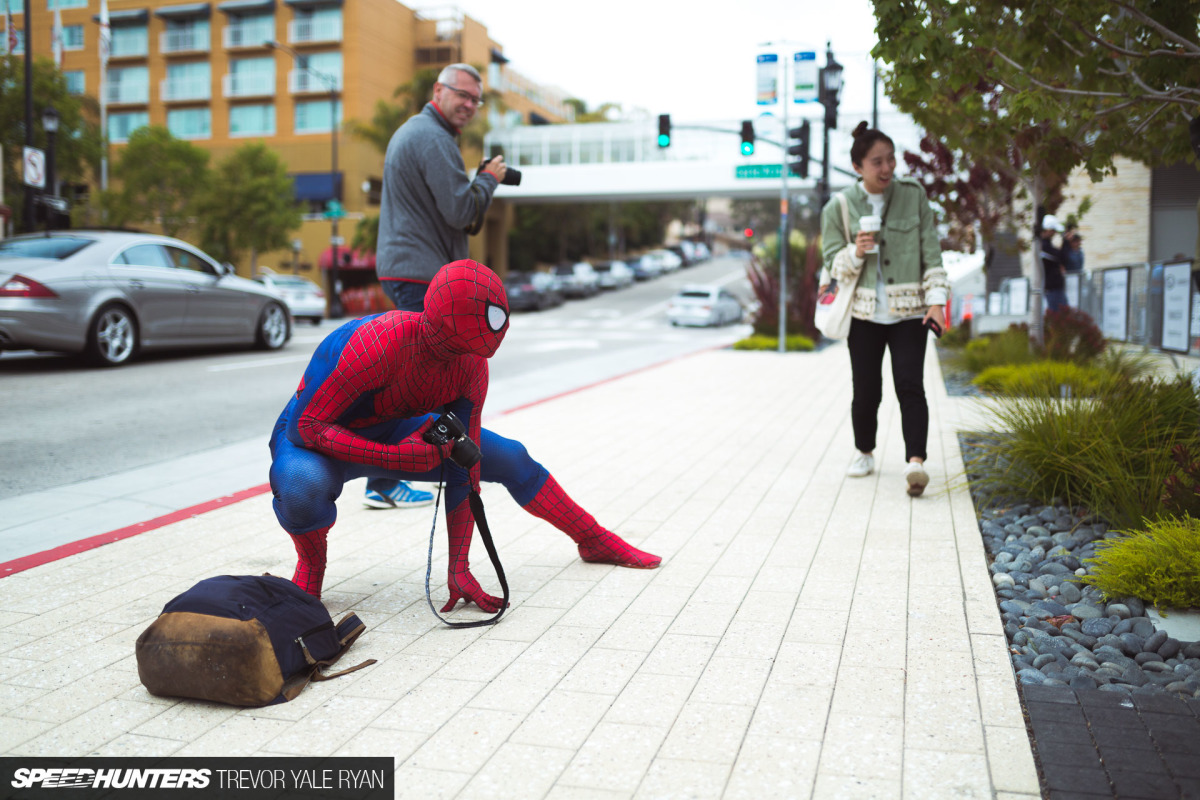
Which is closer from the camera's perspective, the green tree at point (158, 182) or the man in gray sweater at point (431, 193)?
the man in gray sweater at point (431, 193)

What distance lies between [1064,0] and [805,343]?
49.7 feet

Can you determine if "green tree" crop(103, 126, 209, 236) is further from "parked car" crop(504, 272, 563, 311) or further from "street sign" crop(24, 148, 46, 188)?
"street sign" crop(24, 148, 46, 188)

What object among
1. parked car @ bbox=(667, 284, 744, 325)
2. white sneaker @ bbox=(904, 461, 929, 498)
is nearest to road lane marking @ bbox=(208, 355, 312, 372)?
white sneaker @ bbox=(904, 461, 929, 498)

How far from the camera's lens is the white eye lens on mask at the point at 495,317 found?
3.08m

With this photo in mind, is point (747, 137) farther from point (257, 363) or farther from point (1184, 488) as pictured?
→ point (1184, 488)

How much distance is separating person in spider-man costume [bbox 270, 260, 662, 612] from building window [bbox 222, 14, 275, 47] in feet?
185

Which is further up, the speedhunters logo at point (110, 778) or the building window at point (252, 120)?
the building window at point (252, 120)

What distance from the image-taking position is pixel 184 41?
5522cm

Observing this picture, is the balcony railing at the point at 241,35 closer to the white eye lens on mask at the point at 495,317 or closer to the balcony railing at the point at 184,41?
the balcony railing at the point at 184,41

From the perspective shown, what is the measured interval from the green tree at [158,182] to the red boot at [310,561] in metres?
36.6

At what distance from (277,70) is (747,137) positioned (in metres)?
39.1

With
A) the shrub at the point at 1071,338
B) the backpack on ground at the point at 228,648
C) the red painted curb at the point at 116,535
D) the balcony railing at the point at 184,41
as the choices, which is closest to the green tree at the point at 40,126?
the balcony railing at the point at 184,41

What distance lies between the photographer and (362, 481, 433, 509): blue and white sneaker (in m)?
5.45

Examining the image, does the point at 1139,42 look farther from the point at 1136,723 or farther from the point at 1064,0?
the point at 1136,723
